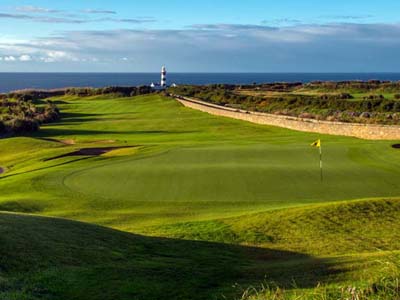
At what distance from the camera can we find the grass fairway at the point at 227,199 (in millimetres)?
13180

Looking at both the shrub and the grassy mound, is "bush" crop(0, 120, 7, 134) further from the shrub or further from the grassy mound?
the grassy mound

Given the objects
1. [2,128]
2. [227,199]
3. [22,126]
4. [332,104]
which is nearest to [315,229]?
[227,199]

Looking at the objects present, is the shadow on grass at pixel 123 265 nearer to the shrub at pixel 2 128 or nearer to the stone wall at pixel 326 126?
the stone wall at pixel 326 126

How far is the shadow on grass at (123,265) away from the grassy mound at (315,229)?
60.0 inches

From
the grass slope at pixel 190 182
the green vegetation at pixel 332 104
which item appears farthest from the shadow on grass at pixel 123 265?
the green vegetation at pixel 332 104

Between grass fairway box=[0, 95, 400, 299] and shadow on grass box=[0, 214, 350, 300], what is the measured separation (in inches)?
2.7

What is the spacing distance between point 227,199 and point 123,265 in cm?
1014

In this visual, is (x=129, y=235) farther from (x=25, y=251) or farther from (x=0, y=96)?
(x=0, y=96)

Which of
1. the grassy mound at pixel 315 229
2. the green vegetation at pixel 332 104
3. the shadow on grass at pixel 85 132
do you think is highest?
the green vegetation at pixel 332 104

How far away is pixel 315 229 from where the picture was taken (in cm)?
1719

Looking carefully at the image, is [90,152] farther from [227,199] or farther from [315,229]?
[315,229]

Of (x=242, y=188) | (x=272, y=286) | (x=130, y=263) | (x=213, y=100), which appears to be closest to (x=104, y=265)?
(x=130, y=263)

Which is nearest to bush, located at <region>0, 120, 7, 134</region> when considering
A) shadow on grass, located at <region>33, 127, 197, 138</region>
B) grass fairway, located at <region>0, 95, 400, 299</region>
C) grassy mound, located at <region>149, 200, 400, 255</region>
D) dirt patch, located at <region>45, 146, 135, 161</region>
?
shadow on grass, located at <region>33, 127, 197, 138</region>

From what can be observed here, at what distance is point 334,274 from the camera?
32.9 ft
